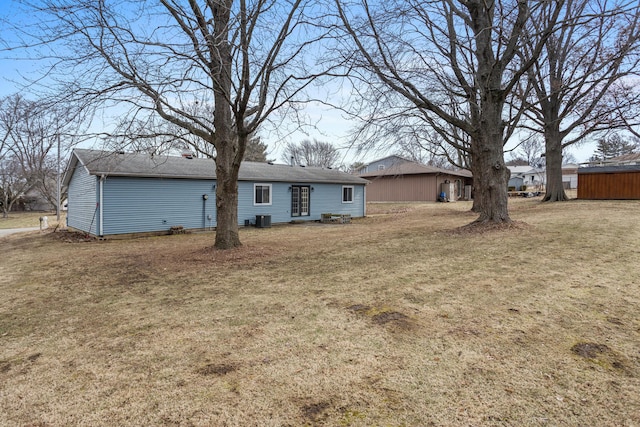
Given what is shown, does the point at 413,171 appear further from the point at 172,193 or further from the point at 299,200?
the point at 172,193

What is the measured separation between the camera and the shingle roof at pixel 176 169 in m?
11.9

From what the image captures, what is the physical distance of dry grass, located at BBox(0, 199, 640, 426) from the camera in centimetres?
236

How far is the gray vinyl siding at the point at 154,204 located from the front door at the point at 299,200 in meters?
4.22

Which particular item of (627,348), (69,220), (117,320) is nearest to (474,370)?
(627,348)

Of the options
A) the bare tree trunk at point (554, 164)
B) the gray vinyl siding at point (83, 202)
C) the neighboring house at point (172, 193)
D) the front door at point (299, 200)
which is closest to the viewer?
the neighboring house at point (172, 193)

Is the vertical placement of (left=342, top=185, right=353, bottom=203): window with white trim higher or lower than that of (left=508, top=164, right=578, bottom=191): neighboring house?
lower

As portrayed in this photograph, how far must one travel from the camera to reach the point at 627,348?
9.96 feet

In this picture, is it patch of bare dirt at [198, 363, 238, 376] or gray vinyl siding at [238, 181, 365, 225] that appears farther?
gray vinyl siding at [238, 181, 365, 225]

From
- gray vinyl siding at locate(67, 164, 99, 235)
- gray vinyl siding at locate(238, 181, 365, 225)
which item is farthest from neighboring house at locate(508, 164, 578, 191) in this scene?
gray vinyl siding at locate(67, 164, 99, 235)

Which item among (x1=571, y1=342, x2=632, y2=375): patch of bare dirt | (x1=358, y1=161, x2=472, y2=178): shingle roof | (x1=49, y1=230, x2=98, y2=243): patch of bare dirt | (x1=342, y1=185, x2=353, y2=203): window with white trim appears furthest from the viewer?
(x1=358, y1=161, x2=472, y2=178): shingle roof

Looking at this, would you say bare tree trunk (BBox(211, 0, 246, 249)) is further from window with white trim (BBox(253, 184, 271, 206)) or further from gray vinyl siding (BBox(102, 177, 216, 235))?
window with white trim (BBox(253, 184, 271, 206))

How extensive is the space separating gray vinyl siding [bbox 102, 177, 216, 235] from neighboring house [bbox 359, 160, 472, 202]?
17392 mm

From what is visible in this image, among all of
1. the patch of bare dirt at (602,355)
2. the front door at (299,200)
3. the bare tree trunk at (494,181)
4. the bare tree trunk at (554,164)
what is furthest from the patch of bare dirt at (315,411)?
the bare tree trunk at (554,164)

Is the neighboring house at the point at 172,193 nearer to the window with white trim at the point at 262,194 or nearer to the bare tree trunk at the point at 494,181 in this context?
the window with white trim at the point at 262,194
